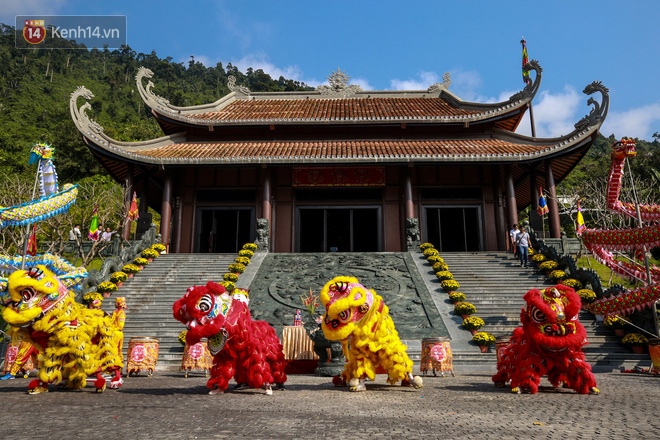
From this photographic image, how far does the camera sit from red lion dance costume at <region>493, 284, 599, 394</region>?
18.0 feet

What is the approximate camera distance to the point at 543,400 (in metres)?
5.06

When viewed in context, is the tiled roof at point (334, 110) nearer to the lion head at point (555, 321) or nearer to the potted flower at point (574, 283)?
the potted flower at point (574, 283)

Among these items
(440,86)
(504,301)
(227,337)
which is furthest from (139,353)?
(440,86)

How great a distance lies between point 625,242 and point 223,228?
46.1 ft

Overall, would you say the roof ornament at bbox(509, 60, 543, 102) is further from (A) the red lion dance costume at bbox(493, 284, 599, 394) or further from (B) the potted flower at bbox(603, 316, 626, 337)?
(A) the red lion dance costume at bbox(493, 284, 599, 394)

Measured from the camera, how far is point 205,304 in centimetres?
517

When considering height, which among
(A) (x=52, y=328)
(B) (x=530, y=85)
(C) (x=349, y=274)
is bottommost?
(A) (x=52, y=328)

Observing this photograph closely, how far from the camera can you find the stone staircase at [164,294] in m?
9.45

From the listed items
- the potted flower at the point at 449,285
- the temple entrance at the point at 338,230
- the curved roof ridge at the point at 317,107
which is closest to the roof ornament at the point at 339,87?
the curved roof ridge at the point at 317,107

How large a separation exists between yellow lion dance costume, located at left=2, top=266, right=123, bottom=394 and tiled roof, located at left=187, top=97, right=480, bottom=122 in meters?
13.9

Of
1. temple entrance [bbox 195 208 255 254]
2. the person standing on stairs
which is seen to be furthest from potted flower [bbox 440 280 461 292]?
temple entrance [bbox 195 208 255 254]

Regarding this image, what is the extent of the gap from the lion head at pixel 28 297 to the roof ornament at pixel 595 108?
16.3m

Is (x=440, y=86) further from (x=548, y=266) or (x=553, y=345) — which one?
(x=553, y=345)

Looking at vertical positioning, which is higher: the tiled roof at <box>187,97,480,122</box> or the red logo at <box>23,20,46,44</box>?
the red logo at <box>23,20,46,44</box>
